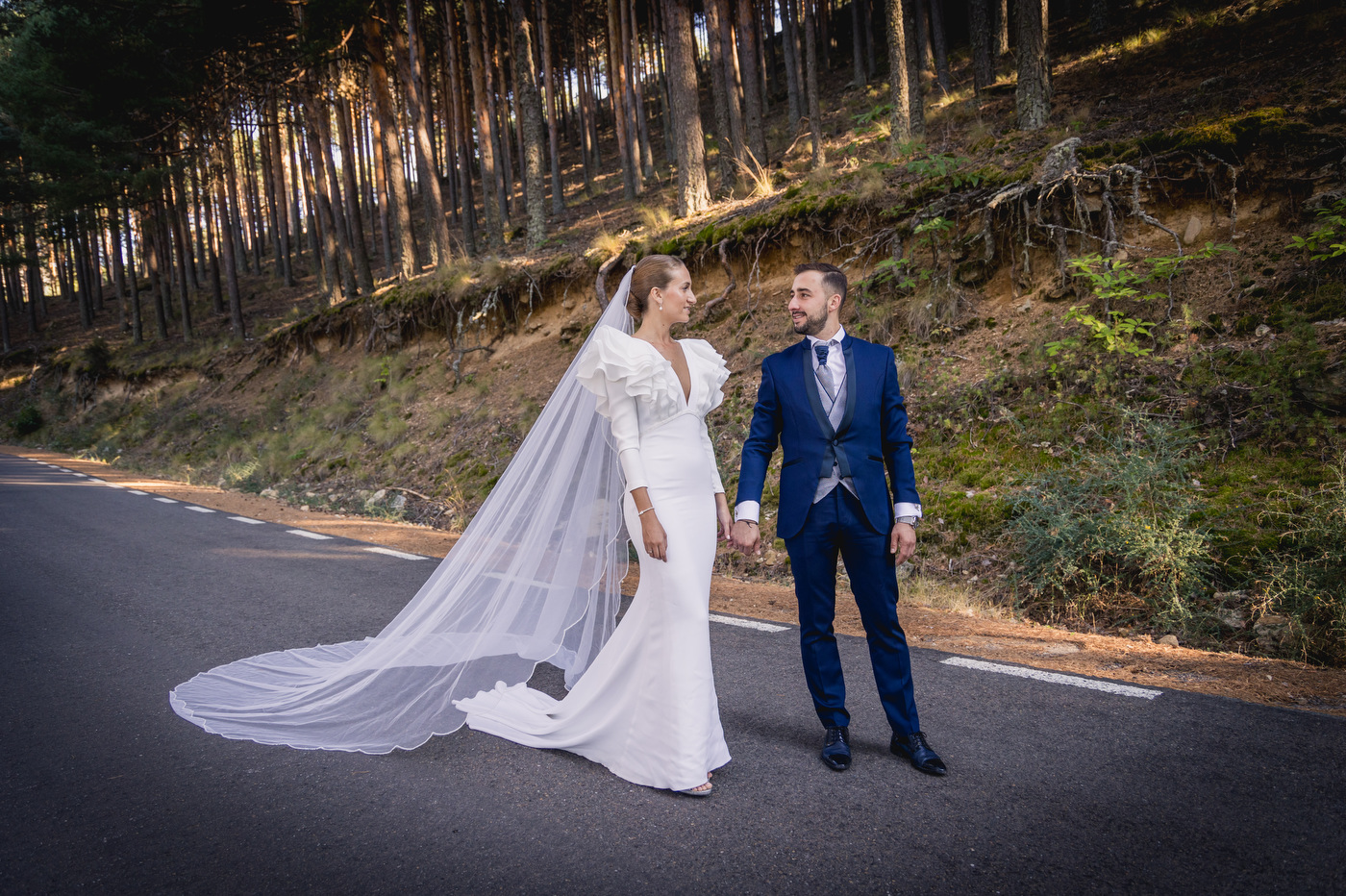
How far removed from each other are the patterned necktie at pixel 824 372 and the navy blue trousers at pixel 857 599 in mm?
460

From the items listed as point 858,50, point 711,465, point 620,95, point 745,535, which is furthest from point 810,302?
point 858,50

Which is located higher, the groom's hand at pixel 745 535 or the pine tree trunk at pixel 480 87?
the pine tree trunk at pixel 480 87

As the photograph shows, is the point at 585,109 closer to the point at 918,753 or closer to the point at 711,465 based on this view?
the point at 711,465

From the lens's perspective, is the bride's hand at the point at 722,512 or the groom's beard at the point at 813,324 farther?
the bride's hand at the point at 722,512

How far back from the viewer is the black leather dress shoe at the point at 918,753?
3.29m

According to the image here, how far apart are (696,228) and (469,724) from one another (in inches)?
462

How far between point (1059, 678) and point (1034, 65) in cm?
1129

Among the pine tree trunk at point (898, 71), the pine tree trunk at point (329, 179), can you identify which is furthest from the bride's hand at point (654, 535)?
the pine tree trunk at point (329, 179)

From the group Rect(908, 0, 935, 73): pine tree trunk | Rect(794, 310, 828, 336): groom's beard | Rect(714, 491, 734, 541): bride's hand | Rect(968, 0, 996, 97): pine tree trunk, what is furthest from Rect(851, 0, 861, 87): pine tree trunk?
Rect(714, 491, 734, 541): bride's hand

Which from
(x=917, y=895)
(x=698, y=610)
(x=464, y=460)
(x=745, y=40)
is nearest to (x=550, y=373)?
(x=464, y=460)

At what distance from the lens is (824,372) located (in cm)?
353

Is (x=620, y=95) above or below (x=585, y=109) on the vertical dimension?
below

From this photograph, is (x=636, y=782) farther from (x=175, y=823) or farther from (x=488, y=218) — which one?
Answer: (x=488, y=218)

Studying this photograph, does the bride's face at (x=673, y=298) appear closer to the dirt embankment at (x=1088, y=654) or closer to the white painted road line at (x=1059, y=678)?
the white painted road line at (x=1059, y=678)
